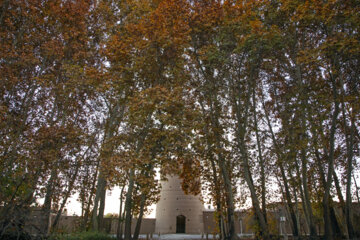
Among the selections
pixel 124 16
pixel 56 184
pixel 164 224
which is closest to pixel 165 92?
pixel 56 184

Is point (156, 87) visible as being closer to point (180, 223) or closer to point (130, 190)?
point (130, 190)

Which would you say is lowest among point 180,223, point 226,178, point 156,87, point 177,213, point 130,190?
point 180,223

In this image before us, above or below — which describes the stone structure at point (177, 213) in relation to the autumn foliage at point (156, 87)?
below

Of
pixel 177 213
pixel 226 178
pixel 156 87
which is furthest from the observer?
pixel 177 213

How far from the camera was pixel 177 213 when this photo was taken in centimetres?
3488

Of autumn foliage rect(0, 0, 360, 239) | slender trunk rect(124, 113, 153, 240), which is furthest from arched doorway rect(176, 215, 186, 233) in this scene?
slender trunk rect(124, 113, 153, 240)

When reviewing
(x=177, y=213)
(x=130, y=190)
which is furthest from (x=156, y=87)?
(x=177, y=213)

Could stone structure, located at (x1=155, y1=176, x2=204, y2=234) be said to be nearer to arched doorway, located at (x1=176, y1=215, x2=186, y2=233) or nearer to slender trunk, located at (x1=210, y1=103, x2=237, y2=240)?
arched doorway, located at (x1=176, y1=215, x2=186, y2=233)

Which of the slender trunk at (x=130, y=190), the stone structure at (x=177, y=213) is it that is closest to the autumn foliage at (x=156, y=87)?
the slender trunk at (x=130, y=190)

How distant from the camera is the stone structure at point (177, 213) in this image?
34.5m

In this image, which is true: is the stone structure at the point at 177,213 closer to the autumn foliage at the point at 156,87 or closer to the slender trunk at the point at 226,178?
the autumn foliage at the point at 156,87

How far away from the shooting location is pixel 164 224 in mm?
34938

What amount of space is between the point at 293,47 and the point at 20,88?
13.3 m

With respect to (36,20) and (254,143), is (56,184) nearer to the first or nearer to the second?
(36,20)
